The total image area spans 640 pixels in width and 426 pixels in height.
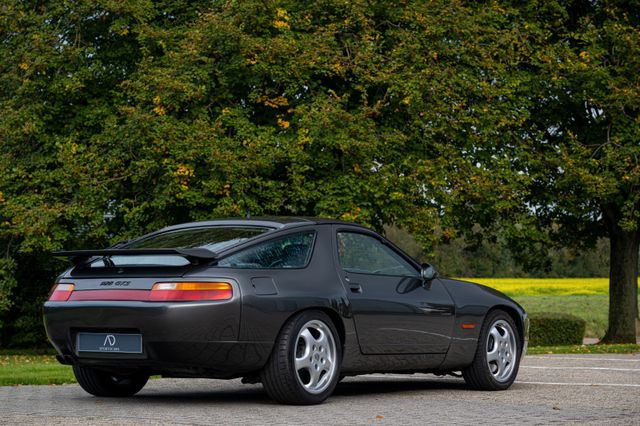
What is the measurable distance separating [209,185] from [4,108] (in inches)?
211

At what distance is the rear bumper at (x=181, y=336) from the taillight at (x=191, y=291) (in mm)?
46

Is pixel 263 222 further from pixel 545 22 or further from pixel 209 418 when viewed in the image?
pixel 545 22

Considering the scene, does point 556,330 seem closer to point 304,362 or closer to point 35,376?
point 35,376

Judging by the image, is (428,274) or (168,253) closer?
(168,253)

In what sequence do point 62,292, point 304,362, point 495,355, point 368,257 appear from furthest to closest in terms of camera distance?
point 495,355
point 368,257
point 62,292
point 304,362

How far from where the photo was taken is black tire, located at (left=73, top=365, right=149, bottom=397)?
895 cm

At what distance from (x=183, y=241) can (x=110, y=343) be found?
1.13 meters

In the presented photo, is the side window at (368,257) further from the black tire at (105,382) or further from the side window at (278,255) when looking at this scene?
the black tire at (105,382)

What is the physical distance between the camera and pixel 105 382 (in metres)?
9.02

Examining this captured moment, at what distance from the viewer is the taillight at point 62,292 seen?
8.35 m

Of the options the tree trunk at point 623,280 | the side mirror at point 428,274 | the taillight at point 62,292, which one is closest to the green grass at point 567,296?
the tree trunk at point 623,280

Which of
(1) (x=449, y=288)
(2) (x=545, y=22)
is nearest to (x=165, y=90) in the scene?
(2) (x=545, y=22)

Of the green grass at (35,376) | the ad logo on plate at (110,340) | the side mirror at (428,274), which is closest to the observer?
the ad logo on plate at (110,340)

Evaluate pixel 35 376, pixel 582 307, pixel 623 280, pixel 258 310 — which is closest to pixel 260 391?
pixel 258 310
